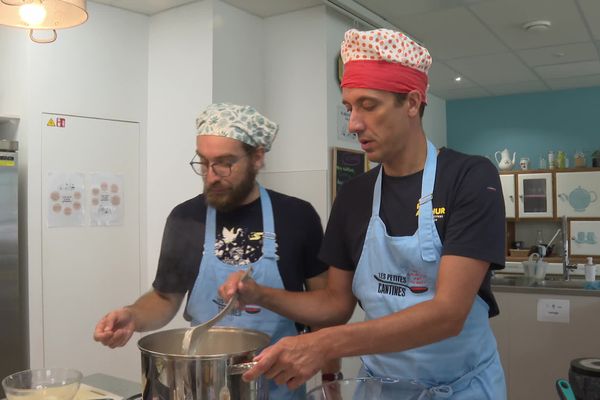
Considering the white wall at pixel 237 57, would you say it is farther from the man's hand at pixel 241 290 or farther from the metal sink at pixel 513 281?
the man's hand at pixel 241 290

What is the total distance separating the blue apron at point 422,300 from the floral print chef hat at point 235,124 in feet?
1.32

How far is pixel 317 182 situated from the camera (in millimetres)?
3195

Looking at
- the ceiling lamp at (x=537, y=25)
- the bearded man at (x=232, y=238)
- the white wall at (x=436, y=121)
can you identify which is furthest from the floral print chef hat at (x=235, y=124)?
the white wall at (x=436, y=121)

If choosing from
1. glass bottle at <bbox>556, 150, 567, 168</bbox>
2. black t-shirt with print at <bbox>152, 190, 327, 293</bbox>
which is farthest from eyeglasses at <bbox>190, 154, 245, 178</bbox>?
glass bottle at <bbox>556, 150, 567, 168</bbox>

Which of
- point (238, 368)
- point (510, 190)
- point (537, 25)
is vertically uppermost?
point (537, 25)

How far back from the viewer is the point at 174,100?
314 cm

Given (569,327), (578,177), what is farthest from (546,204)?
(569,327)

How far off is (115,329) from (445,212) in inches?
29.3

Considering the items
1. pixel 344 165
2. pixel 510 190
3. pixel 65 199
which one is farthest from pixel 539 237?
pixel 65 199

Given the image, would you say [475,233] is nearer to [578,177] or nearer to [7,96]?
[7,96]

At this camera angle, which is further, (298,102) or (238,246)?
(298,102)

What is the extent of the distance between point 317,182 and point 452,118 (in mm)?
3347

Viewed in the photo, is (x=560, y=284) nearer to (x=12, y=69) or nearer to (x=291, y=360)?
(x=291, y=360)

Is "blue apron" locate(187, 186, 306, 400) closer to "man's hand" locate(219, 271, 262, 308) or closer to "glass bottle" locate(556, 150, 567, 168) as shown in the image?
"man's hand" locate(219, 271, 262, 308)
